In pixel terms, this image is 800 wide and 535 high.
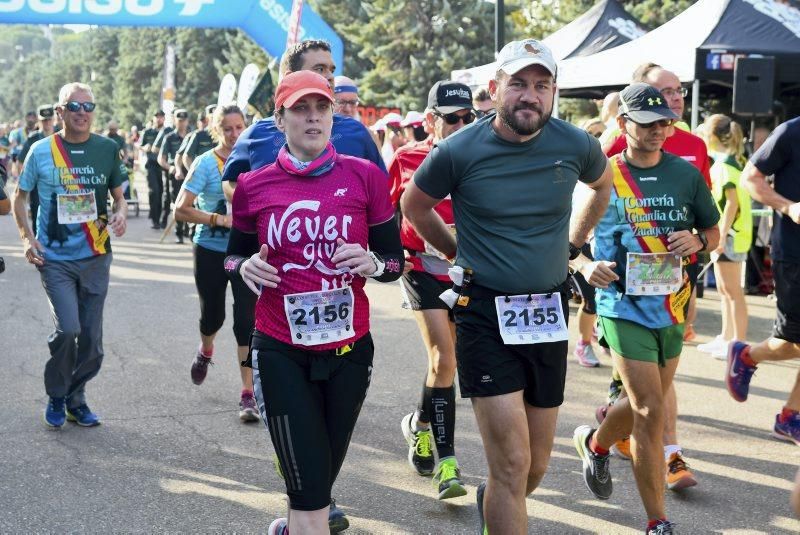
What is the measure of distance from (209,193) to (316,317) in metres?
3.38

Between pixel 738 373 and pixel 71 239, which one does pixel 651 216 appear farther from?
pixel 71 239

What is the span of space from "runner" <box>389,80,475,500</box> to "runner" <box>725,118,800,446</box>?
1721 millimetres

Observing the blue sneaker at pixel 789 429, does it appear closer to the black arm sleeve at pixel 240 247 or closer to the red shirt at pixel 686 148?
the red shirt at pixel 686 148

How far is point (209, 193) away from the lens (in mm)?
7105

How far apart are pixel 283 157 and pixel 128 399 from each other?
3.91 m

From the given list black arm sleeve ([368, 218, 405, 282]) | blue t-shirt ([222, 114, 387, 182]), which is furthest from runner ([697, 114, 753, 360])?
black arm sleeve ([368, 218, 405, 282])

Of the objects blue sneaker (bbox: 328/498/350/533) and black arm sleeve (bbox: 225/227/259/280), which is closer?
black arm sleeve (bbox: 225/227/259/280)

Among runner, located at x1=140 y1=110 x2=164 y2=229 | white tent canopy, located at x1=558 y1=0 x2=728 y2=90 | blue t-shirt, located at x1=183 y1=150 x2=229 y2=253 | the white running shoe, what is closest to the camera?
blue t-shirt, located at x1=183 y1=150 x2=229 y2=253

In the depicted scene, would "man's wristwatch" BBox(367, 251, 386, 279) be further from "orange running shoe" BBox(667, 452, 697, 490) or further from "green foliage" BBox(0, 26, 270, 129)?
"green foliage" BBox(0, 26, 270, 129)

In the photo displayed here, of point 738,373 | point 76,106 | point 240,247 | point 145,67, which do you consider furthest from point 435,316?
point 145,67

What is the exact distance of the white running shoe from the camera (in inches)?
361

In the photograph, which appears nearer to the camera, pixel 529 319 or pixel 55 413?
pixel 529 319

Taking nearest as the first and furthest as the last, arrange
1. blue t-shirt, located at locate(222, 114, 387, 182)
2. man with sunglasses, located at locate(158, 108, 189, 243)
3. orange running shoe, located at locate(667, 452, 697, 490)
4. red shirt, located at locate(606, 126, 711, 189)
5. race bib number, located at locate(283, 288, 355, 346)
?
race bib number, located at locate(283, 288, 355, 346)
blue t-shirt, located at locate(222, 114, 387, 182)
orange running shoe, located at locate(667, 452, 697, 490)
red shirt, located at locate(606, 126, 711, 189)
man with sunglasses, located at locate(158, 108, 189, 243)

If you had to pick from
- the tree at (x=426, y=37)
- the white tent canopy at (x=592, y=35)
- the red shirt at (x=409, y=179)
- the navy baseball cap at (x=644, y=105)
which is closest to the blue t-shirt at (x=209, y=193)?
the red shirt at (x=409, y=179)
